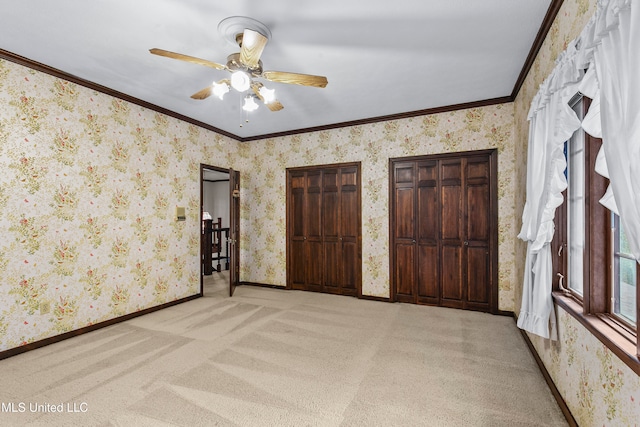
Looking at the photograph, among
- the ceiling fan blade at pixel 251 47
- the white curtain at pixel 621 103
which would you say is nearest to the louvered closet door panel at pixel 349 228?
the ceiling fan blade at pixel 251 47

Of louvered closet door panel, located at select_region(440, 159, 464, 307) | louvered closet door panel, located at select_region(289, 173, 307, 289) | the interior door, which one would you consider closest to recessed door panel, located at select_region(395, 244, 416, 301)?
louvered closet door panel, located at select_region(440, 159, 464, 307)

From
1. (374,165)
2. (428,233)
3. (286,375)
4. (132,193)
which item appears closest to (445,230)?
(428,233)

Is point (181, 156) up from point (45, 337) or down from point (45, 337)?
up

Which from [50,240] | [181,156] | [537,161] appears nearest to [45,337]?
[50,240]

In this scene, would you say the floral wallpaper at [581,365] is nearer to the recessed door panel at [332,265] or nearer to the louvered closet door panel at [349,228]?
the louvered closet door panel at [349,228]

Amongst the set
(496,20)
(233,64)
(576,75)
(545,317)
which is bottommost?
(545,317)

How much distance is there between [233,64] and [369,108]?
220cm

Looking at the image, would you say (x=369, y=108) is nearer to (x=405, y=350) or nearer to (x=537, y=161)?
(x=537, y=161)

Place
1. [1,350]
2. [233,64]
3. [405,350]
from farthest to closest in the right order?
[405,350], [1,350], [233,64]

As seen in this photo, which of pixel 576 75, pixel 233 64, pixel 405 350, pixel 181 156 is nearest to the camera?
A: pixel 576 75

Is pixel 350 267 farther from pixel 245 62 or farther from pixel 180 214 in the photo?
pixel 245 62

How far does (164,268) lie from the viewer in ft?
13.3

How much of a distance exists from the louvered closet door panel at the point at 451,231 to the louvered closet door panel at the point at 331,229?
154cm

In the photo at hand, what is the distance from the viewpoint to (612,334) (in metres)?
1.39
